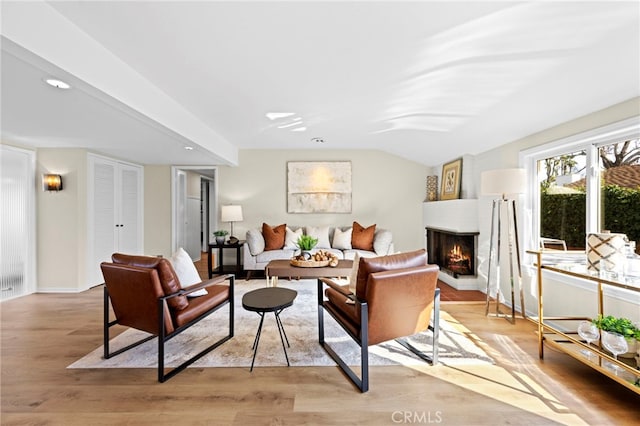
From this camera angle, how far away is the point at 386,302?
6.48 ft

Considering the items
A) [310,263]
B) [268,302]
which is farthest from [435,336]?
[310,263]

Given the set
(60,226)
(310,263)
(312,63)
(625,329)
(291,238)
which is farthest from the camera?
(291,238)

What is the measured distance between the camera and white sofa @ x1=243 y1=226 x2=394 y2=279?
5020 mm

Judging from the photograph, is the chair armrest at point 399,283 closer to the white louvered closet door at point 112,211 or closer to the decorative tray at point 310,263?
the decorative tray at point 310,263

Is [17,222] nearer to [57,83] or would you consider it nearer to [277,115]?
[57,83]

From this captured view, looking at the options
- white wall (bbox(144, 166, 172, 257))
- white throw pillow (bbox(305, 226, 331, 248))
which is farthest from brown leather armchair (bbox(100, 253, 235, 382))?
white wall (bbox(144, 166, 172, 257))

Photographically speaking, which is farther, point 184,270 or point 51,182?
point 51,182

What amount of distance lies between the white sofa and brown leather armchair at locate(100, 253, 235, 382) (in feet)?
8.72

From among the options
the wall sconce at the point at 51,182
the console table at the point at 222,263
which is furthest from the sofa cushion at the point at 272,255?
the wall sconce at the point at 51,182

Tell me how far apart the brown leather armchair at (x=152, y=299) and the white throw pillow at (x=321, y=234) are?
3216 millimetres

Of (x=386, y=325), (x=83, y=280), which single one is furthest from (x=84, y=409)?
(x=83, y=280)

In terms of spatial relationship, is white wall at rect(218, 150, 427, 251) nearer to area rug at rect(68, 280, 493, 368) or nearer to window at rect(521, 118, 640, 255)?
window at rect(521, 118, 640, 255)

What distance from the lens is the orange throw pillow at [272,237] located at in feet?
17.2

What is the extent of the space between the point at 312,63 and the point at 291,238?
3.49 metres
